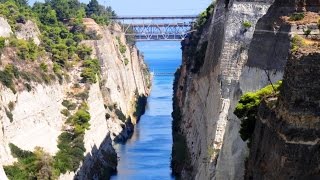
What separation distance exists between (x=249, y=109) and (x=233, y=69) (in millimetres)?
6947

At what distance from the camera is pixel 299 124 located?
1823 cm

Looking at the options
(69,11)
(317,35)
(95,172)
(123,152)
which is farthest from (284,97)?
(69,11)

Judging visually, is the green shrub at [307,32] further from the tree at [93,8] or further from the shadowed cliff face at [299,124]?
the tree at [93,8]

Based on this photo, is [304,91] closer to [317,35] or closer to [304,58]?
[304,58]

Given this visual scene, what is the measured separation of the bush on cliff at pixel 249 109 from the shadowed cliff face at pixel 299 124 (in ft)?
15.7

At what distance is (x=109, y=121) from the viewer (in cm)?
6700

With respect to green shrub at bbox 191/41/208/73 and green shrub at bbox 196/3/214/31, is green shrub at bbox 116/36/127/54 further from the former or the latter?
green shrub at bbox 191/41/208/73

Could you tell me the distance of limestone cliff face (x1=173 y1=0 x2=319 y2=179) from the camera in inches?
1021

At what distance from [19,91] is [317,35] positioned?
23.8 m

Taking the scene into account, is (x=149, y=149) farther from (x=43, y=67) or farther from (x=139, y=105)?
(x=139, y=105)

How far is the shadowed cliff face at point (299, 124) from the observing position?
59.0 ft

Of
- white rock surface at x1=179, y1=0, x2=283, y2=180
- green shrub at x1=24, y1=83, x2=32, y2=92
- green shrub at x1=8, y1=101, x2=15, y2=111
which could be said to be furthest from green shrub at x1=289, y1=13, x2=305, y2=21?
green shrub at x1=24, y1=83, x2=32, y2=92

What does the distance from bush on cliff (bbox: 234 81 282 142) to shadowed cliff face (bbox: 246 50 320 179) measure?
478 centimetres

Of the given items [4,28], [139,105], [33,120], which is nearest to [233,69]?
[33,120]
